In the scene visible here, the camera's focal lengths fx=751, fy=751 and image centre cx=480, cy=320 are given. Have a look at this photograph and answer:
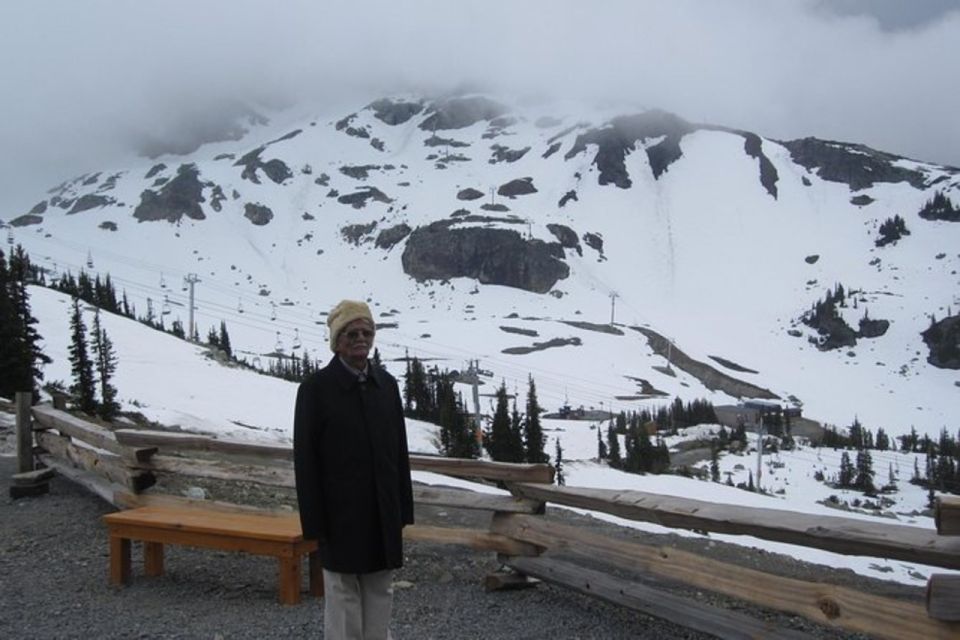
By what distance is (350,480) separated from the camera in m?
4.45

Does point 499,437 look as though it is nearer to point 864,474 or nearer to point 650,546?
point 650,546

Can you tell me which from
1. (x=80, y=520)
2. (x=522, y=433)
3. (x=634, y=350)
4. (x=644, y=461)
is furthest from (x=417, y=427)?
(x=634, y=350)

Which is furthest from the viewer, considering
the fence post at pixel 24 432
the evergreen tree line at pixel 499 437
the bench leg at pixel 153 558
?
the evergreen tree line at pixel 499 437

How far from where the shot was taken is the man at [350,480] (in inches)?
174

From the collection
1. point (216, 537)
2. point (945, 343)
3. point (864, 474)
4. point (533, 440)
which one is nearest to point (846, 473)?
point (864, 474)

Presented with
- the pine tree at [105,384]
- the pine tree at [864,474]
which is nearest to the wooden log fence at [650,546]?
the pine tree at [105,384]

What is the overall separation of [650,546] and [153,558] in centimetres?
481

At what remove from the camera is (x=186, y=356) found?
6469 cm

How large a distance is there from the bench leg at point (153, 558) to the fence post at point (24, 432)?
5.74 m

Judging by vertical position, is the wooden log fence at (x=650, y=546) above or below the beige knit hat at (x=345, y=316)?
below

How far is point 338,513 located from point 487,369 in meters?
147

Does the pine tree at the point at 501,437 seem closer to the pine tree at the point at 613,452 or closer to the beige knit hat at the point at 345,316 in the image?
the pine tree at the point at 613,452

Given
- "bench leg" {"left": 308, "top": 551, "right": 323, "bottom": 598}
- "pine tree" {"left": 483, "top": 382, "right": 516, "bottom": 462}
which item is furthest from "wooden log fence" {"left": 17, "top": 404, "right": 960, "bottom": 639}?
"pine tree" {"left": 483, "top": 382, "right": 516, "bottom": 462}

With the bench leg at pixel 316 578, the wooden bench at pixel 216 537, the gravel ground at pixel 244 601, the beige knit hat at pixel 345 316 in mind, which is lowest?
the gravel ground at pixel 244 601
